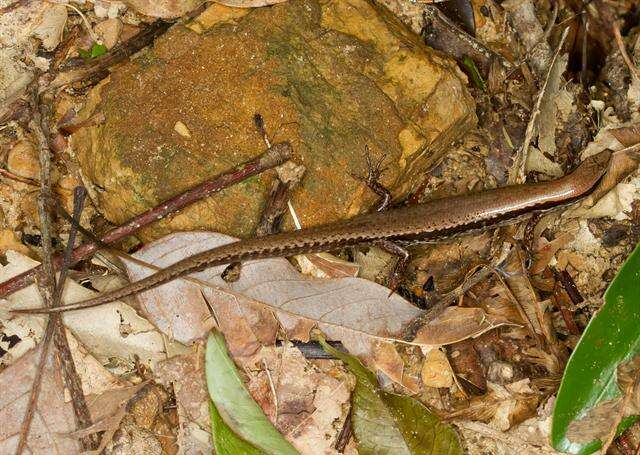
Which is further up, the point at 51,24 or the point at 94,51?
the point at 51,24

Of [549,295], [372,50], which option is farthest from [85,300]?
[549,295]

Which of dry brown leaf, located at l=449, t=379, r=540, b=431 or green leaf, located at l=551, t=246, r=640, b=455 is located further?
dry brown leaf, located at l=449, t=379, r=540, b=431

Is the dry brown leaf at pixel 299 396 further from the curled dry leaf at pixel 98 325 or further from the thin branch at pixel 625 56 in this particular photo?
the thin branch at pixel 625 56

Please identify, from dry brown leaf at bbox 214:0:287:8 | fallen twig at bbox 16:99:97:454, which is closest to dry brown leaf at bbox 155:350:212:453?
fallen twig at bbox 16:99:97:454

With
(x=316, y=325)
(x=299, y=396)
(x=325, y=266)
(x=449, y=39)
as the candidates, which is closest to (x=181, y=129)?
(x=325, y=266)

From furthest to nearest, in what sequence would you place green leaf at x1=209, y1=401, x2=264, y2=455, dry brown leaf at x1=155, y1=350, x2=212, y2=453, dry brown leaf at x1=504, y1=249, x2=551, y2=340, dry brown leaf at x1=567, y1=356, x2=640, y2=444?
dry brown leaf at x1=504, y1=249, x2=551, y2=340, dry brown leaf at x1=155, y1=350, x2=212, y2=453, dry brown leaf at x1=567, y1=356, x2=640, y2=444, green leaf at x1=209, y1=401, x2=264, y2=455

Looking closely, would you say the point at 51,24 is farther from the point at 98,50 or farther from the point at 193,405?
the point at 193,405

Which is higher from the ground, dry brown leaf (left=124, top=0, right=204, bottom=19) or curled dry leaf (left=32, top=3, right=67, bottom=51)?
dry brown leaf (left=124, top=0, right=204, bottom=19)

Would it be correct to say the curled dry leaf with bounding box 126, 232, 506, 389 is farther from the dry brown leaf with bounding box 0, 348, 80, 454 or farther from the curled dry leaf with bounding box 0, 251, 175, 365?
the dry brown leaf with bounding box 0, 348, 80, 454
